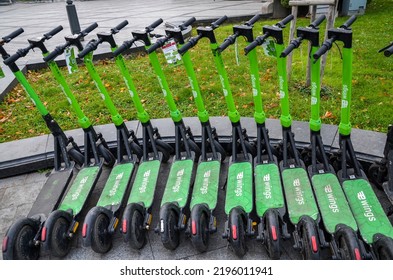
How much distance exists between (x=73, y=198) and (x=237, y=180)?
1490 millimetres

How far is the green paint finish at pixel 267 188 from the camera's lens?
2.65m

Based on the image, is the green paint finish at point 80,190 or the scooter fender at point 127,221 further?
the green paint finish at point 80,190

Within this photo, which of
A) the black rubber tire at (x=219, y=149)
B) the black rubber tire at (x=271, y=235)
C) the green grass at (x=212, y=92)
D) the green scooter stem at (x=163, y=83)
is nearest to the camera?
the black rubber tire at (x=271, y=235)

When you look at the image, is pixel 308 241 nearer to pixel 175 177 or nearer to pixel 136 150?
pixel 175 177

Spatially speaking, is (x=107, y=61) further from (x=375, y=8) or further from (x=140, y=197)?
(x=375, y=8)

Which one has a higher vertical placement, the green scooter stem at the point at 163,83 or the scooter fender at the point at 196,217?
the green scooter stem at the point at 163,83

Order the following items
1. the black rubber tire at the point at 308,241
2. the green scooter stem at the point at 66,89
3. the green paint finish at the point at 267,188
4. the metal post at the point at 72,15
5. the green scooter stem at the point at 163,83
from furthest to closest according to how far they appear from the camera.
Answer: the metal post at the point at 72,15 → the green scooter stem at the point at 66,89 → the green scooter stem at the point at 163,83 → the green paint finish at the point at 267,188 → the black rubber tire at the point at 308,241

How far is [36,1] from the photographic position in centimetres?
2300

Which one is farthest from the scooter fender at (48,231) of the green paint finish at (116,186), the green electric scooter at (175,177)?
the green electric scooter at (175,177)

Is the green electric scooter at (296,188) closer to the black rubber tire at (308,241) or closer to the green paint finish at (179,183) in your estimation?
the black rubber tire at (308,241)

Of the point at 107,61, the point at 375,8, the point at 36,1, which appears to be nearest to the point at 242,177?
the point at 107,61

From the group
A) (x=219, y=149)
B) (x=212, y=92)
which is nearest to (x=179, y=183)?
(x=219, y=149)

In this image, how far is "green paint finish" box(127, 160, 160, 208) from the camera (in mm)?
2900

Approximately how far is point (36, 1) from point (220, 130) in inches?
952
